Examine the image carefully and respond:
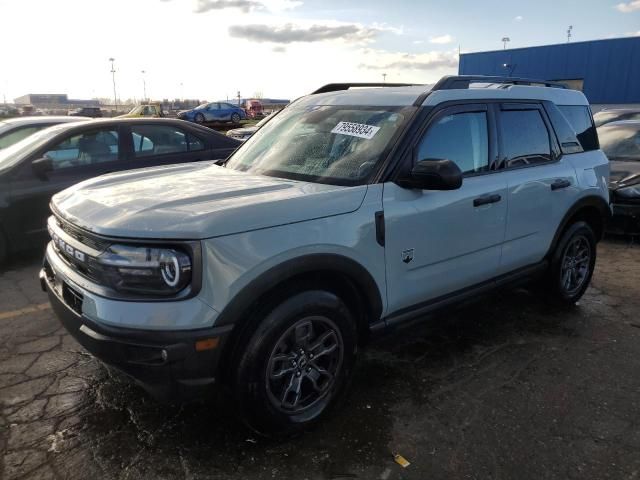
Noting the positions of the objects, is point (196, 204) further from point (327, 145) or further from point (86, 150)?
point (86, 150)

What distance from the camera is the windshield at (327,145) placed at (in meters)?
2.92

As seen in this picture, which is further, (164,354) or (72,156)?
(72,156)

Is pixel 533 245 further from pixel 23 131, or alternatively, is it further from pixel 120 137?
pixel 23 131

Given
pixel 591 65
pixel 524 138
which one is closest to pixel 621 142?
pixel 524 138

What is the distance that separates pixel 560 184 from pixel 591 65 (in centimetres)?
2444

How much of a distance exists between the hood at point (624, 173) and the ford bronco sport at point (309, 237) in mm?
3010

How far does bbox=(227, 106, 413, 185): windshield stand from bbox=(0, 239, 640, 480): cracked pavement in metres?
1.07

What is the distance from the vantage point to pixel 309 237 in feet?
8.04

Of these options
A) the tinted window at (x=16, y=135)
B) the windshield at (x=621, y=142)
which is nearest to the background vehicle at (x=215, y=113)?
the tinted window at (x=16, y=135)

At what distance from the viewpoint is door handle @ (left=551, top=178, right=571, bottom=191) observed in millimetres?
3895

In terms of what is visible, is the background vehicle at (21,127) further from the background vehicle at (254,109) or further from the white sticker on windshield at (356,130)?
the background vehicle at (254,109)

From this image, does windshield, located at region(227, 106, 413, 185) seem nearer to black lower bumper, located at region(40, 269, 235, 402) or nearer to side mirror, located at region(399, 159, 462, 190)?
side mirror, located at region(399, 159, 462, 190)

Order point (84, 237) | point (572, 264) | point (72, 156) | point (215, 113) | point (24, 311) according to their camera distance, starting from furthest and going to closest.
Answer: point (215, 113), point (72, 156), point (572, 264), point (24, 311), point (84, 237)

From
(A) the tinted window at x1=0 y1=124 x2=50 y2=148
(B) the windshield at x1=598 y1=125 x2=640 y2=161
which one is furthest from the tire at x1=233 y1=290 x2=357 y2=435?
(B) the windshield at x1=598 y1=125 x2=640 y2=161
